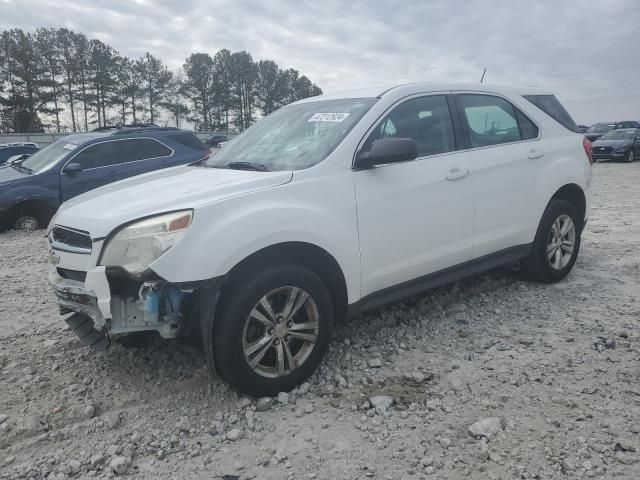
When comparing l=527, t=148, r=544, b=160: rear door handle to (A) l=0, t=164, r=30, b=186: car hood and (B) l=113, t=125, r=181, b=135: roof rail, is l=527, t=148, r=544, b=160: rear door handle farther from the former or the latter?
(A) l=0, t=164, r=30, b=186: car hood

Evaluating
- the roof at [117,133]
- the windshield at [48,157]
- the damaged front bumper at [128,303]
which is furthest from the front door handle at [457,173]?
the windshield at [48,157]

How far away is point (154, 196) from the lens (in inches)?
118

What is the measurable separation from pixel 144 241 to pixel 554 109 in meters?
4.03

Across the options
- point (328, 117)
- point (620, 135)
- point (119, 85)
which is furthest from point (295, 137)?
point (119, 85)

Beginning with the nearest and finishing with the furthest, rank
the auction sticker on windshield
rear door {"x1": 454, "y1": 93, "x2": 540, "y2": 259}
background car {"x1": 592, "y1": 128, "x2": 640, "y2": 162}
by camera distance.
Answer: the auction sticker on windshield, rear door {"x1": 454, "y1": 93, "x2": 540, "y2": 259}, background car {"x1": 592, "y1": 128, "x2": 640, "y2": 162}

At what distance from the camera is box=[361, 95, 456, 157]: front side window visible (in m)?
3.62

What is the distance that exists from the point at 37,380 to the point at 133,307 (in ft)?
3.80

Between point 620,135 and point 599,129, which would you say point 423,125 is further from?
point 599,129

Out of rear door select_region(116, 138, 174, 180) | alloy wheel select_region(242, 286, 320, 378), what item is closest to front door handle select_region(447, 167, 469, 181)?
alloy wheel select_region(242, 286, 320, 378)

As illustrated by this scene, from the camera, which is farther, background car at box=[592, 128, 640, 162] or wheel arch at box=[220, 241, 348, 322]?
background car at box=[592, 128, 640, 162]

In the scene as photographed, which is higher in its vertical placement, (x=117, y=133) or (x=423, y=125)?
(x=117, y=133)

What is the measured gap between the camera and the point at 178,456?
259 cm

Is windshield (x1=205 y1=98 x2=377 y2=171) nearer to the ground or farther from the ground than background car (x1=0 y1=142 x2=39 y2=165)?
nearer to the ground

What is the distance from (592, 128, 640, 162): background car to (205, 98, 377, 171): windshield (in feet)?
71.1
